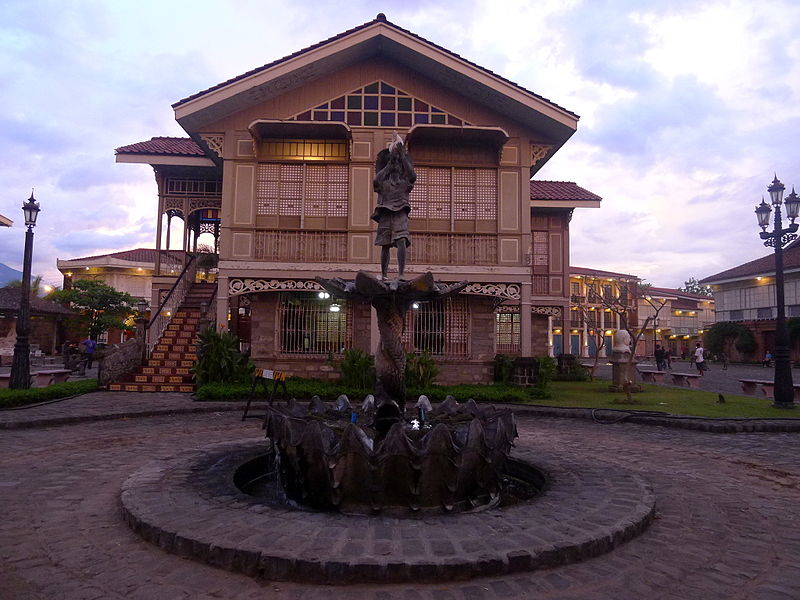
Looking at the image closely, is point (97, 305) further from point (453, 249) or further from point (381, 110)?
point (453, 249)

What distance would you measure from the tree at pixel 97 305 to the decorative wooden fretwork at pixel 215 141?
1809 cm

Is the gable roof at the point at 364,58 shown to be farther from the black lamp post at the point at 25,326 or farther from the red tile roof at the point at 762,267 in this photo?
the red tile roof at the point at 762,267

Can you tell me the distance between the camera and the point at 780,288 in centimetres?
1298

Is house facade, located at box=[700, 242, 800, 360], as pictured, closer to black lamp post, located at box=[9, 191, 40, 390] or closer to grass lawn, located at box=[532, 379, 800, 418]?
grass lawn, located at box=[532, 379, 800, 418]

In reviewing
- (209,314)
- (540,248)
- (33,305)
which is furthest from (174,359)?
(33,305)

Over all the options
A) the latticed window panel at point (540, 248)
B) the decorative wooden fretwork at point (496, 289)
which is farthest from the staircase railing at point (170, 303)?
the latticed window panel at point (540, 248)

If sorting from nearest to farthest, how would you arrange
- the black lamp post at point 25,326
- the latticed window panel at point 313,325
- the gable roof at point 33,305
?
the black lamp post at point 25,326, the latticed window panel at point 313,325, the gable roof at point 33,305

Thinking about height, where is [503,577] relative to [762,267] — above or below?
below

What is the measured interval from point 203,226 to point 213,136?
844 centimetres

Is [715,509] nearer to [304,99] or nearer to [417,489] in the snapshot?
[417,489]

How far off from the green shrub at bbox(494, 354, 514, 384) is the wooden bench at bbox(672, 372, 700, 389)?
7.79m

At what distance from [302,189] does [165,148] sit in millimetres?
5947

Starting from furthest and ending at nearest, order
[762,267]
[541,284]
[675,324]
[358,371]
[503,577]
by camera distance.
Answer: [675,324], [762,267], [541,284], [358,371], [503,577]

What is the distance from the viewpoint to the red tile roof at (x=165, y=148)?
17188 millimetres
